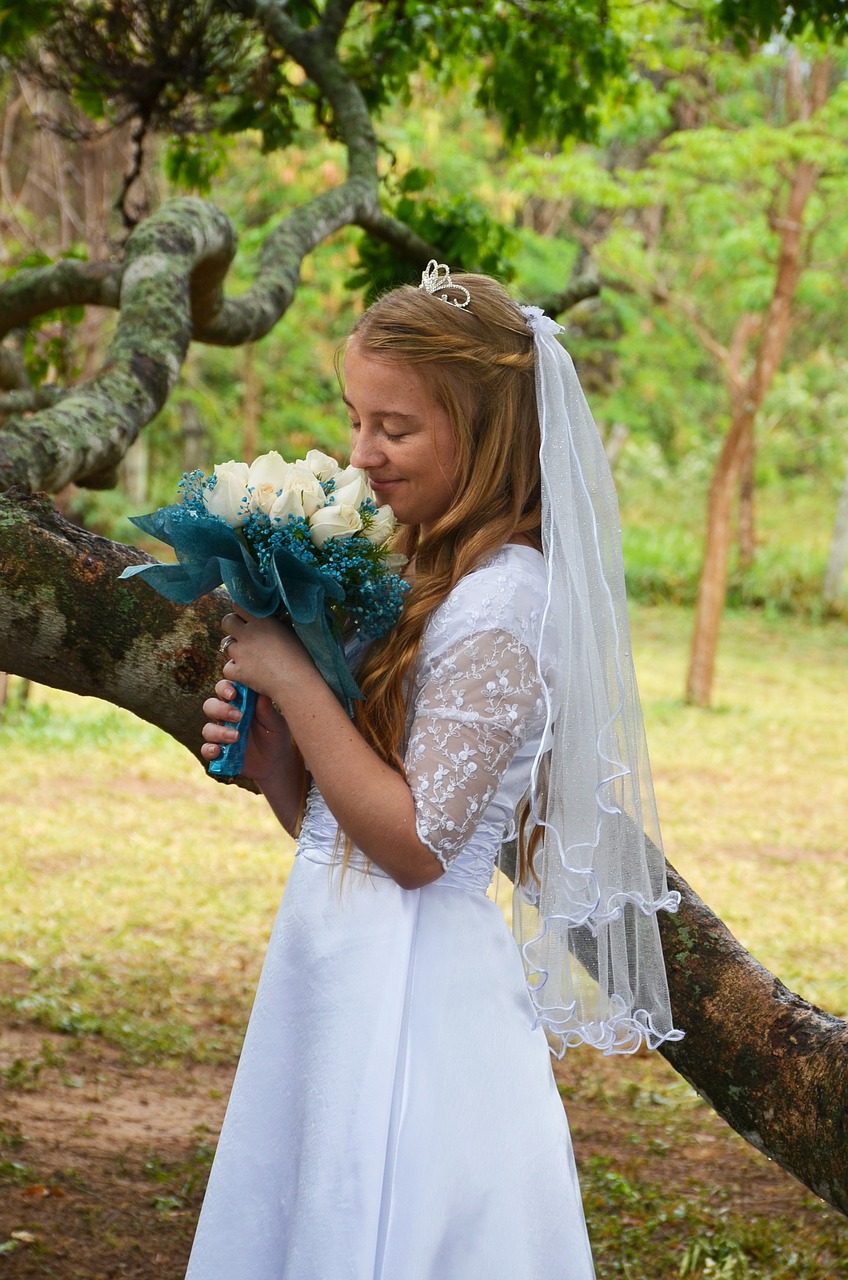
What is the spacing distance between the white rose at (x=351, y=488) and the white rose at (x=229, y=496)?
146mm

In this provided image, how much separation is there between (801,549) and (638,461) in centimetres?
452

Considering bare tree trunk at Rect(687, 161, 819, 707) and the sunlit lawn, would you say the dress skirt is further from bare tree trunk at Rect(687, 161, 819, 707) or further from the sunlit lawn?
bare tree trunk at Rect(687, 161, 819, 707)

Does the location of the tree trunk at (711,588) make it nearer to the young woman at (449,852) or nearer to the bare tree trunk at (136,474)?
the bare tree trunk at (136,474)

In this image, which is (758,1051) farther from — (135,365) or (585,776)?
(135,365)

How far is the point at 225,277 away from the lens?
4.96 meters

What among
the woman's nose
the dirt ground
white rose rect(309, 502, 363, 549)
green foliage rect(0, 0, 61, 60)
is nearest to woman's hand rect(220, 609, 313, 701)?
white rose rect(309, 502, 363, 549)

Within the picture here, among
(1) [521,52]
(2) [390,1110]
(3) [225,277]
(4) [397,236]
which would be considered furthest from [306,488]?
(1) [521,52]

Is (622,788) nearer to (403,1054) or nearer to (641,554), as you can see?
(403,1054)

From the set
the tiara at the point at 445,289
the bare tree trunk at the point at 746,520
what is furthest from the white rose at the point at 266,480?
the bare tree trunk at the point at 746,520

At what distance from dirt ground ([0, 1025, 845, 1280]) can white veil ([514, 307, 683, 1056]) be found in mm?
1767

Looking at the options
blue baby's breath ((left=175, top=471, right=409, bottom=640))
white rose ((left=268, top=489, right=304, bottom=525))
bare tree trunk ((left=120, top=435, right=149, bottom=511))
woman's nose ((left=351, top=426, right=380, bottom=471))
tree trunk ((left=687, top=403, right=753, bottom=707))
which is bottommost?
bare tree trunk ((left=120, top=435, right=149, bottom=511))

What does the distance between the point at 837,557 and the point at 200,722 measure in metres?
17.9

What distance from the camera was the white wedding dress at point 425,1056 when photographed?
6.23 feet

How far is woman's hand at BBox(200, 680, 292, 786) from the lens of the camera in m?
→ 2.01
